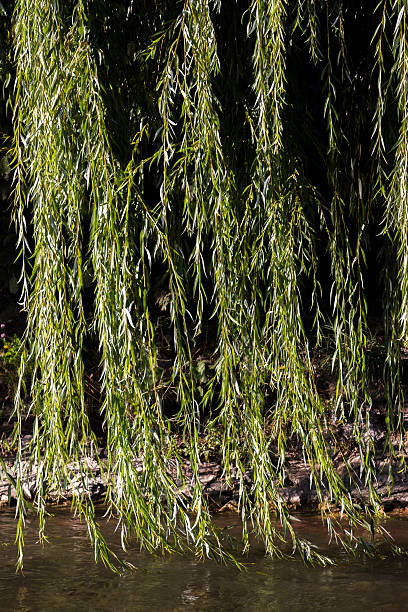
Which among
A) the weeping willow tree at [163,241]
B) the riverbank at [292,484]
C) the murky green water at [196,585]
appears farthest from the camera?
the riverbank at [292,484]

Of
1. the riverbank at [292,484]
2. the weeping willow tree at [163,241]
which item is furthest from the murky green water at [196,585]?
the riverbank at [292,484]

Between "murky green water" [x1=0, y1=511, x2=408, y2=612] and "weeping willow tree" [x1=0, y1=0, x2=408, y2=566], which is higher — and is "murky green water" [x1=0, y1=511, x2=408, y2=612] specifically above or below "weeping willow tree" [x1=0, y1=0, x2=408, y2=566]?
below

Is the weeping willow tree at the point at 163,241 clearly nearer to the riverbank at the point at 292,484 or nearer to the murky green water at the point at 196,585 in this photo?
the murky green water at the point at 196,585

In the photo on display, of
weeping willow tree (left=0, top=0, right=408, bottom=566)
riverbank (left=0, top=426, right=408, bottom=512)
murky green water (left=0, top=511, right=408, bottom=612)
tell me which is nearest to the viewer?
weeping willow tree (left=0, top=0, right=408, bottom=566)

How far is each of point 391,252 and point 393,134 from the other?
0.44 meters

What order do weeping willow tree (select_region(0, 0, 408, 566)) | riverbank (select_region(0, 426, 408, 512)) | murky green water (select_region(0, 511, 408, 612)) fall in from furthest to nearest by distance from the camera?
1. riverbank (select_region(0, 426, 408, 512))
2. murky green water (select_region(0, 511, 408, 612))
3. weeping willow tree (select_region(0, 0, 408, 566))

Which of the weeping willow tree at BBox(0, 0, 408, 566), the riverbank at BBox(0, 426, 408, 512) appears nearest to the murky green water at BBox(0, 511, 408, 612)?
the weeping willow tree at BBox(0, 0, 408, 566)

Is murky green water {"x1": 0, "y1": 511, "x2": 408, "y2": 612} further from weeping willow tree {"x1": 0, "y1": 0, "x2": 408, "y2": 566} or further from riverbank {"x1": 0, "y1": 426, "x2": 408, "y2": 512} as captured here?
riverbank {"x1": 0, "y1": 426, "x2": 408, "y2": 512}

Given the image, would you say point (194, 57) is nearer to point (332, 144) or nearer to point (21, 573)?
point (332, 144)

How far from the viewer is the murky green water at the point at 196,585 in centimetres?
284

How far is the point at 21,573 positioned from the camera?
10.6 feet

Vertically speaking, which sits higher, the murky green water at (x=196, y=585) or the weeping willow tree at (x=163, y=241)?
the weeping willow tree at (x=163, y=241)

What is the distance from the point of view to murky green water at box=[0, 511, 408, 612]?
2.84 m

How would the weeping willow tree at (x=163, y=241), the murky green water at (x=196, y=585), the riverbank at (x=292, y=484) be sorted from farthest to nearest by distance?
the riverbank at (x=292, y=484)
the murky green water at (x=196, y=585)
the weeping willow tree at (x=163, y=241)
